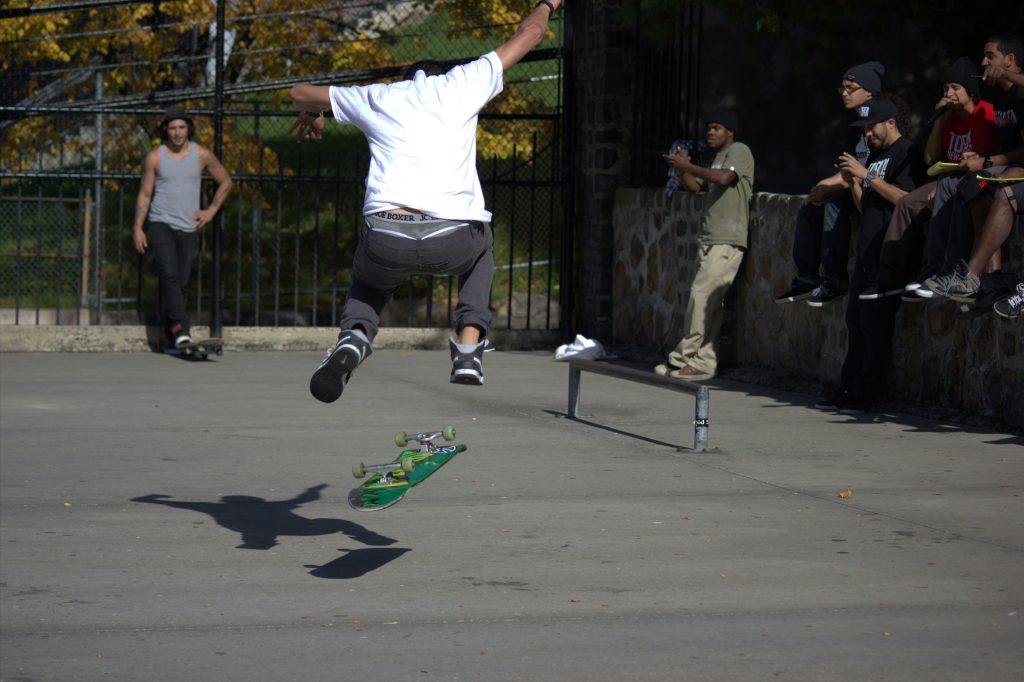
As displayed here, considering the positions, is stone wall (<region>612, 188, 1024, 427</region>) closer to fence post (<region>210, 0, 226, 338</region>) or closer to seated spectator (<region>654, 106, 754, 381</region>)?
seated spectator (<region>654, 106, 754, 381</region>)

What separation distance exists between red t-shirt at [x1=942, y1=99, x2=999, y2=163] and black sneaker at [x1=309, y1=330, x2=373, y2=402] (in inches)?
196

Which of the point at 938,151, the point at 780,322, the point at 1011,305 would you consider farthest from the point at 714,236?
the point at 1011,305

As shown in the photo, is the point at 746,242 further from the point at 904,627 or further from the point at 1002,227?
the point at 904,627

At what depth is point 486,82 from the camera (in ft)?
20.7

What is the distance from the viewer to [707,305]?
500 inches

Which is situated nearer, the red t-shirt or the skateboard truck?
the skateboard truck

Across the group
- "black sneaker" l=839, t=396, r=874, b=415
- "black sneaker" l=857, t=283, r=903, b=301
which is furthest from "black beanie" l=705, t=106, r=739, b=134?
"black sneaker" l=839, t=396, r=874, b=415

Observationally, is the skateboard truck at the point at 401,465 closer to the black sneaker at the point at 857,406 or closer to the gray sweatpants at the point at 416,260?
the gray sweatpants at the point at 416,260

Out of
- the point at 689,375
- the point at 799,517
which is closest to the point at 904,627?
the point at 799,517

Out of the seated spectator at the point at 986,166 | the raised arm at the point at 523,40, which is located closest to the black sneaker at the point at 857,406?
the seated spectator at the point at 986,166

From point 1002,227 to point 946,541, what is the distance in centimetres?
326

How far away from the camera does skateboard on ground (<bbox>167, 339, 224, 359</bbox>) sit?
542 inches

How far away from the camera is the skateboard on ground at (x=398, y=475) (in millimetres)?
5970

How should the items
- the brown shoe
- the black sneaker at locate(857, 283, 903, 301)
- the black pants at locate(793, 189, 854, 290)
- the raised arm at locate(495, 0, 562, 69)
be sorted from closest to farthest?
the raised arm at locate(495, 0, 562, 69), the black sneaker at locate(857, 283, 903, 301), the black pants at locate(793, 189, 854, 290), the brown shoe
